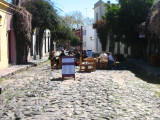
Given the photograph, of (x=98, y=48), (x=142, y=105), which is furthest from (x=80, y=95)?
(x=98, y=48)

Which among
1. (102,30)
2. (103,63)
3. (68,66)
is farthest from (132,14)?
(102,30)

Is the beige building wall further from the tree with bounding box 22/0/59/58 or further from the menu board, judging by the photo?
the menu board

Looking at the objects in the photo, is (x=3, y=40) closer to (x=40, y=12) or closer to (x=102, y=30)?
(x=40, y=12)

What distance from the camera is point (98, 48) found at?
169ft

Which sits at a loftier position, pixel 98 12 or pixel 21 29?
pixel 98 12

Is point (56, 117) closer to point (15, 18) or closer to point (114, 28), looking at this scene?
point (15, 18)

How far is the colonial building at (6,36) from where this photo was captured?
605 inches

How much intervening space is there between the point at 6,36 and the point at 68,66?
23.2ft

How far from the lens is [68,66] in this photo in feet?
36.1

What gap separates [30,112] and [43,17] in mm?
15945

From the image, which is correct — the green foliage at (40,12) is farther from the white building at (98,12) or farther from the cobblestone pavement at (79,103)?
the white building at (98,12)

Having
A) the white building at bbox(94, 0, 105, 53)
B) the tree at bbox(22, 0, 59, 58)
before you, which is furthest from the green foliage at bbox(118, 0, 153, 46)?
the white building at bbox(94, 0, 105, 53)

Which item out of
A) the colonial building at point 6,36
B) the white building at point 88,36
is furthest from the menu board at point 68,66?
the white building at point 88,36

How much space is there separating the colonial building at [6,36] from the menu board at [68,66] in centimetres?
580
